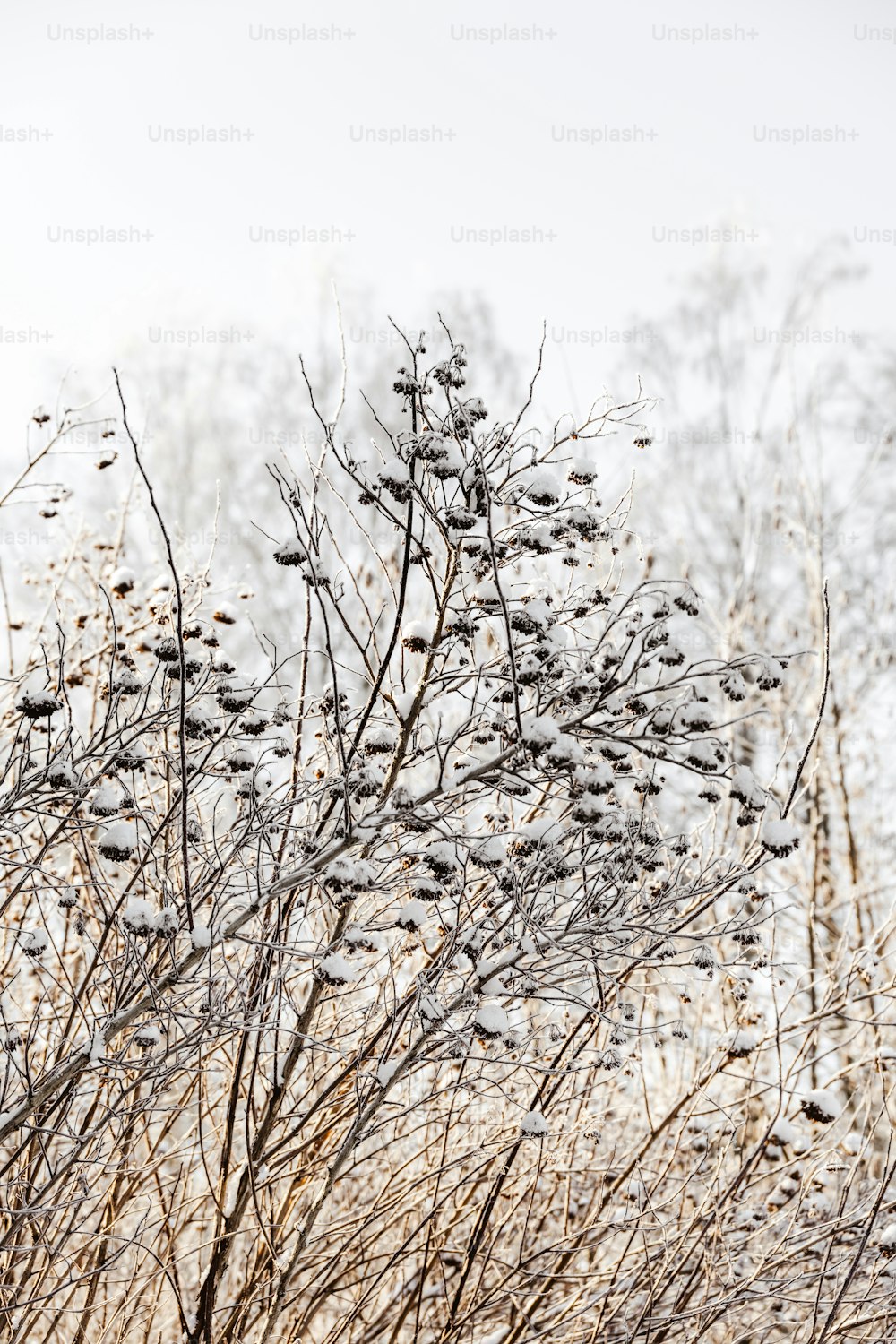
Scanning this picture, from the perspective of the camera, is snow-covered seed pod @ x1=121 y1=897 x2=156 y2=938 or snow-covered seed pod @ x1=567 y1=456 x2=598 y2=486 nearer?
snow-covered seed pod @ x1=121 y1=897 x2=156 y2=938

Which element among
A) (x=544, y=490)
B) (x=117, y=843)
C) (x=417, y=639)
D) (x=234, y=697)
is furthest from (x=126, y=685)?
(x=544, y=490)

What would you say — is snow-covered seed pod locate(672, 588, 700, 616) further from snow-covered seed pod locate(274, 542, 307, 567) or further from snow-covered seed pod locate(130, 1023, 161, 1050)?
snow-covered seed pod locate(130, 1023, 161, 1050)

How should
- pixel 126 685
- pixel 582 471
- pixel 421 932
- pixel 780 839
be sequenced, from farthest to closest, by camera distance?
pixel 421 932 → pixel 126 685 → pixel 582 471 → pixel 780 839

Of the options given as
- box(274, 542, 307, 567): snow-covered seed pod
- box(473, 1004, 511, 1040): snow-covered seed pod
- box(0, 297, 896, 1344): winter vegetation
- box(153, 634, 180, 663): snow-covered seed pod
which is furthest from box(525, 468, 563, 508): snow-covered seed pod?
box(473, 1004, 511, 1040): snow-covered seed pod

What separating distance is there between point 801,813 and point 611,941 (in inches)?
218

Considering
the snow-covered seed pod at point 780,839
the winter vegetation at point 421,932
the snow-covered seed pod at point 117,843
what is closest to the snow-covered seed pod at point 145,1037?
the winter vegetation at point 421,932

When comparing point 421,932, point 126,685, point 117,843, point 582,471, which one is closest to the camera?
point 117,843

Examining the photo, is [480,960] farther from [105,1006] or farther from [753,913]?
[105,1006]

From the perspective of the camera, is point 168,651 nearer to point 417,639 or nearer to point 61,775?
point 61,775

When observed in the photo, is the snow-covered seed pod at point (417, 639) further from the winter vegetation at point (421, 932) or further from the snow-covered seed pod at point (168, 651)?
the snow-covered seed pod at point (168, 651)

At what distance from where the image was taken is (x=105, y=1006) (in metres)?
2.53

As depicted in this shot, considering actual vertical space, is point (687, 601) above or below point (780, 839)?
above

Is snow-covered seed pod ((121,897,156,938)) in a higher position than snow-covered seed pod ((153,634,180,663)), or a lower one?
lower

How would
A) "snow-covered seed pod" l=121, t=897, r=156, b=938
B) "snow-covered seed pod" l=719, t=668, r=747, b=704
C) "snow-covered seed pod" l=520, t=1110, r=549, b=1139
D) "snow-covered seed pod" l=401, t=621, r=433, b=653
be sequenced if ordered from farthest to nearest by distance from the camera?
"snow-covered seed pod" l=520, t=1110, r=549, b=1139 < "snow-covered seed pod" l=401, t=621, r=433, b=653 < "snow-covered seed pod" l=719, t=668, r=747, b=704 < "snow-covered seed pod" l=121, t=897, r=156, b=938
